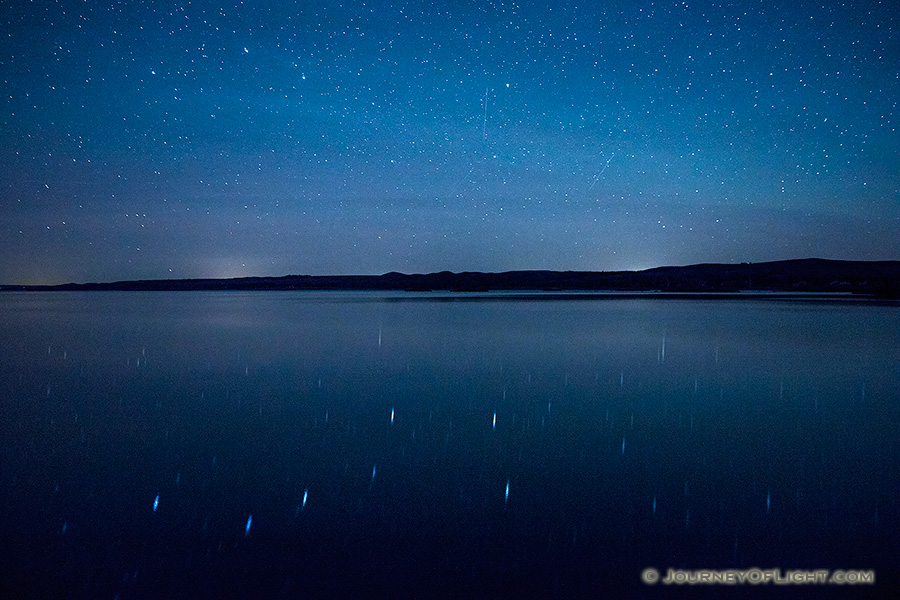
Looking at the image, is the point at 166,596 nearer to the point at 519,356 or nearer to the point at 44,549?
the point at 44,549

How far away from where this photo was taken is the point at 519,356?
1225 cm

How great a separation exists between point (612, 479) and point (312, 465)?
111 inches

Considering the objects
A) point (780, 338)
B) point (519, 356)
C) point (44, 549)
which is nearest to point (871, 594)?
point (44, 549)

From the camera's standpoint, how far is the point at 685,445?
5.50 meters

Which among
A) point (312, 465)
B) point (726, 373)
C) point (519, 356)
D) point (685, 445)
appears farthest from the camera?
point (519, 356)

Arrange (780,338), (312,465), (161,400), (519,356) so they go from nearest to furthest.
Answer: (312,465) → (161,400) → (519,356) → (780,338)

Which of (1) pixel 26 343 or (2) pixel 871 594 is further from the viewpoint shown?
(1) pixel 26 343

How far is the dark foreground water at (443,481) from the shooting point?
10.2ft

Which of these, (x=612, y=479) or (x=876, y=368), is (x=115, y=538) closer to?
(x=612, y=479)

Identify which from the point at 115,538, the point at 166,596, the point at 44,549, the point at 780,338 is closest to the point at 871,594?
the point at 166,596

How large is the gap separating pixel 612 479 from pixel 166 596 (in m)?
3.50

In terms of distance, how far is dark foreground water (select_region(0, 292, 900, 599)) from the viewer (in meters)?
3.11

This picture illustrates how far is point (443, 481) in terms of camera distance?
450 centimetres

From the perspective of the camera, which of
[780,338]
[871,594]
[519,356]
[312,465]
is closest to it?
[871,594]
